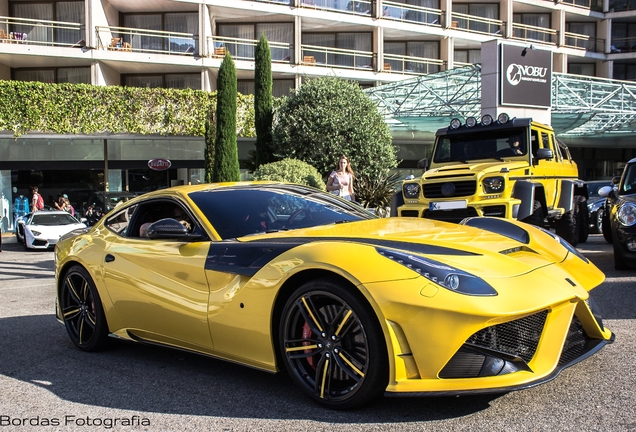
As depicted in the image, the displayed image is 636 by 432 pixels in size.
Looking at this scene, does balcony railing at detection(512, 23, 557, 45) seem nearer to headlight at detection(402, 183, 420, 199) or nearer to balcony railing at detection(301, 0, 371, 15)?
balcony railing at detection(301, 0, 371, 15)

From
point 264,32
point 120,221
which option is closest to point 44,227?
point 120,221

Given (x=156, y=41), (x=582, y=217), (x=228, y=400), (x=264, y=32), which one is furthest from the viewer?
(x=264, y=32)

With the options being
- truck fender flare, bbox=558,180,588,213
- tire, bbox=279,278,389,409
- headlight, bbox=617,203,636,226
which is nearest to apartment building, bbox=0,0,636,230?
truck fender flare, bbox=558,180,588,213

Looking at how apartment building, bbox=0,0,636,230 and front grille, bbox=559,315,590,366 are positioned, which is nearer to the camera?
front grille, bbox=559,315,590,366

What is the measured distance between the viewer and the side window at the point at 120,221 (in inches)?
204

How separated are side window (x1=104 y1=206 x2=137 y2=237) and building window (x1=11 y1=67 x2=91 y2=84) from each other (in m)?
26.9

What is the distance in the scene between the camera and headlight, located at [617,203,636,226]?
8.28 metres

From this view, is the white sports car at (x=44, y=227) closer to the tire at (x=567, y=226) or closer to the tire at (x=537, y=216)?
the tire at (x=537, y=216)

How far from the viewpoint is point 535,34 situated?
39094mm

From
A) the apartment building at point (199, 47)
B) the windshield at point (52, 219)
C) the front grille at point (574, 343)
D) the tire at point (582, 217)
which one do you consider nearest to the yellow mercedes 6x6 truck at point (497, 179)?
the tire at point (582, 217)

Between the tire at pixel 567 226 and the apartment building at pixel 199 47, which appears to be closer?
the tire at pixel 567 226

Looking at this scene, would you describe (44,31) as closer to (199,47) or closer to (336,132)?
(199,47)

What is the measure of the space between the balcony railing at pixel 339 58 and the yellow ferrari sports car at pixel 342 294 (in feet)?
96.7

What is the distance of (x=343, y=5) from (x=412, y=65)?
17.6 ft
